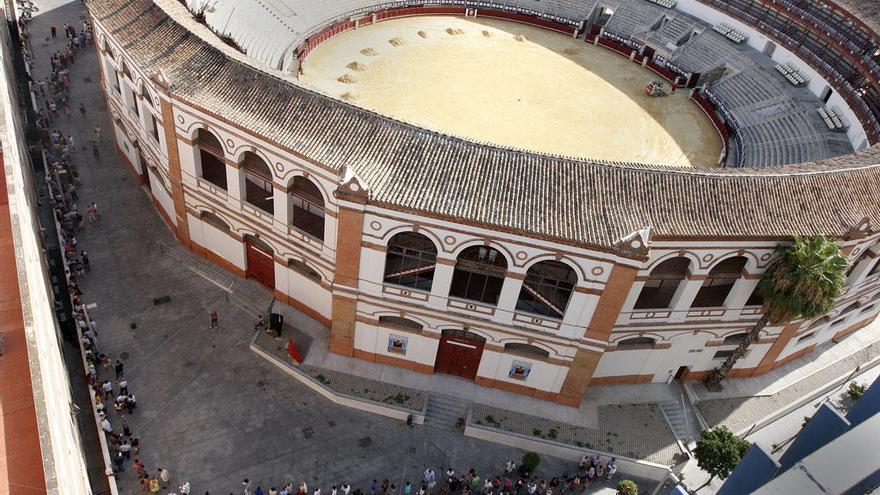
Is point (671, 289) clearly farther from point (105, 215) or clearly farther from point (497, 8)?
point (497, 8)

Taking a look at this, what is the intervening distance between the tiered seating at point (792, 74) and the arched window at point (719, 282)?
41.6m

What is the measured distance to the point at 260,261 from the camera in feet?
144

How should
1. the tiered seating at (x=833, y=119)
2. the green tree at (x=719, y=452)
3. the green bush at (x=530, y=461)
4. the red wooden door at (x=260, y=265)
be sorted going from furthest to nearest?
the tiered seating at (x=833, y=119) < the red wooden door at (x=260, y=265) < the green bush at (x=530, y=461) < the green tree at (x=719, y=452)

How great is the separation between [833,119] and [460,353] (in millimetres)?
45312

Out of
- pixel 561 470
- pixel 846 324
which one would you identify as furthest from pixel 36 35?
pixel 846 324

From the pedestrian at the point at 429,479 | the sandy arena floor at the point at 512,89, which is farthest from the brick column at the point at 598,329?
the sandy arena floor at the point at 512,89

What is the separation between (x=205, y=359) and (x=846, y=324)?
43159 millimetres

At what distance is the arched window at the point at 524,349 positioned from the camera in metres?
39.1

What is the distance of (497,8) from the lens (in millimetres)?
87250

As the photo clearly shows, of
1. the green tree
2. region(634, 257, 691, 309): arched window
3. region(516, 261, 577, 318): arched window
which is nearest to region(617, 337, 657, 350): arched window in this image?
Result: region(634, 257, 691, 309): arched window

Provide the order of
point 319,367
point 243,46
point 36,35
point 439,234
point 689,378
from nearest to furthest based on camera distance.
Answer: point 439,234 → point 319,367 → point 689,378 → point 243,46 → point 36,35

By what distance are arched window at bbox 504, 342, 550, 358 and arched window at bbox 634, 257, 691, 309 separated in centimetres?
605

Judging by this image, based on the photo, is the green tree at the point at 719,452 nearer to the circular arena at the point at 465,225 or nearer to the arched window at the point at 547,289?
the circular arena at the point at 465,225

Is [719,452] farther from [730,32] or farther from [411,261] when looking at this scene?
[730,32]
